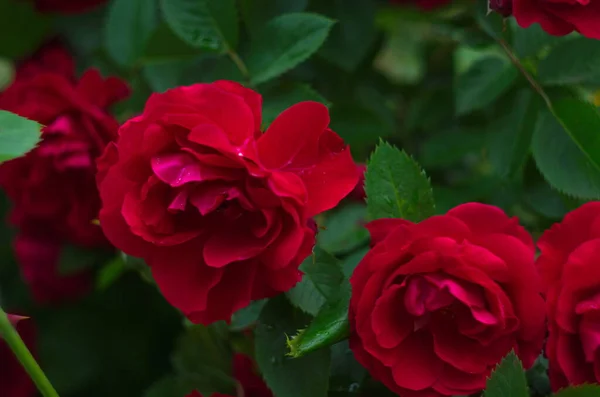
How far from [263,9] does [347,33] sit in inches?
4.9

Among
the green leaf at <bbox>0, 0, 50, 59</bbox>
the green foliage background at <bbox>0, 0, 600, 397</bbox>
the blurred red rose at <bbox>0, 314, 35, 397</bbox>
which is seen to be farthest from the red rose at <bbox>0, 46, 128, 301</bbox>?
the green leaf at <bbox>0, 0, 50, 59</bbox>

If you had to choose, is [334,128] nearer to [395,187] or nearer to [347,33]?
[347,33]

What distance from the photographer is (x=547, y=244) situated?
50 centimetres

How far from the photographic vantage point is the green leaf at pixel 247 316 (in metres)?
0.58

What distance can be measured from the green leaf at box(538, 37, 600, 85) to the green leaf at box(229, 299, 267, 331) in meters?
0.33

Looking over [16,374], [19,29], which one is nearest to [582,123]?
[16,374]

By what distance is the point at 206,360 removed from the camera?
0.66 m

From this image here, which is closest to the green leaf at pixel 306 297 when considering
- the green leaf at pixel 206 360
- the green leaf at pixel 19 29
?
the green leaf at pixel 206 360

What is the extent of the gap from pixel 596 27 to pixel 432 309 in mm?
225

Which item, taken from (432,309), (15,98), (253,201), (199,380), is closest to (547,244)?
(432,309)

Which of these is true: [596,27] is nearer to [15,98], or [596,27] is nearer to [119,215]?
[119,215]

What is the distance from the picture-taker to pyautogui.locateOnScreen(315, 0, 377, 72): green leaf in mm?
797

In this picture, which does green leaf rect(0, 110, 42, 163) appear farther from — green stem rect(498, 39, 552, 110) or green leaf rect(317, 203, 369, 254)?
green stem rect(498, 39, 552, 110)

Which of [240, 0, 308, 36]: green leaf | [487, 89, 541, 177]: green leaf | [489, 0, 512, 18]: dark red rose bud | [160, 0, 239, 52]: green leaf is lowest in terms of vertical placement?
[487, 89, 541, 177]: green leaf
